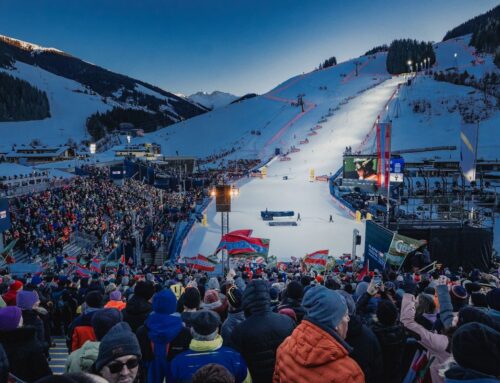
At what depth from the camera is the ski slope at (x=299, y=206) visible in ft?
62.1

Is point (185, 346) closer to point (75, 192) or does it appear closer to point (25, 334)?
point (25, 334)

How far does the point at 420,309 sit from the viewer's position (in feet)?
11.2

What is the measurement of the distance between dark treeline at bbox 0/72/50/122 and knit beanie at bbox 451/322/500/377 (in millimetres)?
124802

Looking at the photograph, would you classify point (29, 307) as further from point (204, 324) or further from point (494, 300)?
point (494, 300)

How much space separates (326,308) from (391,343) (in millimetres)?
1113

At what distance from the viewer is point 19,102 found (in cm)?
10806

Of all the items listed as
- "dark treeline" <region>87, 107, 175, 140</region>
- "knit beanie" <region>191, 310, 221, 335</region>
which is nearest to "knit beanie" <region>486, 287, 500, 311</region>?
"knit beanie" <region>191, 310, 221, 335</region>

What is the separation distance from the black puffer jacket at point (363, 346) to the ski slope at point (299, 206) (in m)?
14.7

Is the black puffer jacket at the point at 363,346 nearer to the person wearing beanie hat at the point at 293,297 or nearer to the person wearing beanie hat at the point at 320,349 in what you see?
the person wearing beanie hat at the point at 320,349

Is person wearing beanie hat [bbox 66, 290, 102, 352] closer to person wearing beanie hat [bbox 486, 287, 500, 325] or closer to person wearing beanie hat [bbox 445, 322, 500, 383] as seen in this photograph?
person wearing beanie hat [bbox 445, 322, 500, 383]

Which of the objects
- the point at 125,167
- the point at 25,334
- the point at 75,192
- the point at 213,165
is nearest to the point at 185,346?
the point at 25,334

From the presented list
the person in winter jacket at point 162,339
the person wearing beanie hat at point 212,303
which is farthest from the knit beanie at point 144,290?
the person in winter jacket at point 162,339

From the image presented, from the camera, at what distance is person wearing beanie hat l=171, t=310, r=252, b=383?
234 centimetres

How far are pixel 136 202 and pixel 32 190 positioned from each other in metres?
6.71
